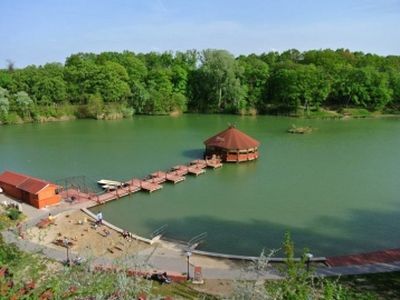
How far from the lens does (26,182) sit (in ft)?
91.1

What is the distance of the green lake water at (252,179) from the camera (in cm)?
2298

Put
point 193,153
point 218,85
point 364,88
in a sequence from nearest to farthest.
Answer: point 193,153 → point 364,88 → point 218,85

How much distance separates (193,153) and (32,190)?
1846 cm

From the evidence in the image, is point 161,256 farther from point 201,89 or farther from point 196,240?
point 201,89

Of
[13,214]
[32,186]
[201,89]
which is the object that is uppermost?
[201,89]

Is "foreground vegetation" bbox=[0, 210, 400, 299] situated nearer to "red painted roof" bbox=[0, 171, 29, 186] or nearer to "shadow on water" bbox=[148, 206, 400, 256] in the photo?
"shadow on water" bbox=[148, 206, 400, 256]

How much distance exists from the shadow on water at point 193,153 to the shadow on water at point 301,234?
15.8 meters

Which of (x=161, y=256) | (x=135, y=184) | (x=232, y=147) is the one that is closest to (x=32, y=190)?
(x=135, y=184)

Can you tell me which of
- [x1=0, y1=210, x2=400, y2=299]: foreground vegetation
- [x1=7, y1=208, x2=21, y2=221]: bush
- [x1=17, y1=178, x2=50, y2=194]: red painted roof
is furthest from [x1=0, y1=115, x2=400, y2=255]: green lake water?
[x1=0, y1=210, x2=400, y2=299]: foreground vegetation

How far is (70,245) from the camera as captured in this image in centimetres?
2112

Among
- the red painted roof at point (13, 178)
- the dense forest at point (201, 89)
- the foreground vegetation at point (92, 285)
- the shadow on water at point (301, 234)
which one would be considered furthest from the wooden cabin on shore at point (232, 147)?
the dense forest at point (201, 89)

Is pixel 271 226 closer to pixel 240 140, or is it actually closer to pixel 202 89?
pixel 240 140

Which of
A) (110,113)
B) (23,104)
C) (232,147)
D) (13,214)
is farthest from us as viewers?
(110,113)

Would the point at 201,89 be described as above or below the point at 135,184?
above
